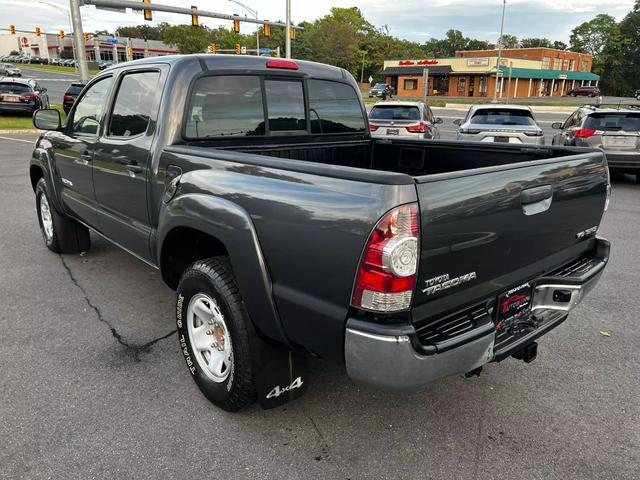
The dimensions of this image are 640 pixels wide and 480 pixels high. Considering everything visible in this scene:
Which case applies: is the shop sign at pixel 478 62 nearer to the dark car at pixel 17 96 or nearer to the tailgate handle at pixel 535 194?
the dark car at pixel 17 96

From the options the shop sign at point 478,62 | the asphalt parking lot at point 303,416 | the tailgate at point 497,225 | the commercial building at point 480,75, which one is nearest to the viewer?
the tailgate at point 497,225

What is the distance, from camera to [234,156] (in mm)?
2619

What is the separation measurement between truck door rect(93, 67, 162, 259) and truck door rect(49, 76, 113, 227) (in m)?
0.19

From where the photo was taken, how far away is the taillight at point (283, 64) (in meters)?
3.66

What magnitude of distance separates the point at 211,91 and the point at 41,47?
131 metres

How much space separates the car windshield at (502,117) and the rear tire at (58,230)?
29.7 ft

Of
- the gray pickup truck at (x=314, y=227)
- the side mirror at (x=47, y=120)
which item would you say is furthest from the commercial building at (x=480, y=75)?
the gray pickup truck at (x=314, y=227)

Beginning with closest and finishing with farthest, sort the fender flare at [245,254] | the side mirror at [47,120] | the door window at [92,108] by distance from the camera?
1. the fender flare at [245,254]
2. the door window at [92,108]
3. the side mirror at [47,120]

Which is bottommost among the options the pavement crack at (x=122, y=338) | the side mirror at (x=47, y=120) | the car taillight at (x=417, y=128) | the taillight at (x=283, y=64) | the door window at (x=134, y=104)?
the pavement crack at (x=122, y=338)

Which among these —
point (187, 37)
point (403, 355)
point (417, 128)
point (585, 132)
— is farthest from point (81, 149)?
point (187, 37)

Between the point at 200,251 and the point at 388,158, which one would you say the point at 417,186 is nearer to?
the point at 200,251

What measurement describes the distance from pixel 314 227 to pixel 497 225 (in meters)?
0.85

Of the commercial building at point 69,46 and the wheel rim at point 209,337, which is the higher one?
the commercial building at point 69,46

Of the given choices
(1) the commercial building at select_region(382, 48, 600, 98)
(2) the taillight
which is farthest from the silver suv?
(1) the commercial building at select_region(382, 48, 600, 98)
